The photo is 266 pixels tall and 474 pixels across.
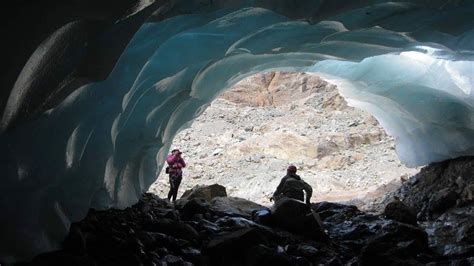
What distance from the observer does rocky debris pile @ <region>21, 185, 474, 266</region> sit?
13.3ft

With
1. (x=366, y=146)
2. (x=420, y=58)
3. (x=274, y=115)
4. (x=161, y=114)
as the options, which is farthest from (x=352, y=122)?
(x=161, y=114)

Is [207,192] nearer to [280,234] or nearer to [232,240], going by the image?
[280,234]

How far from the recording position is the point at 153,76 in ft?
17.5

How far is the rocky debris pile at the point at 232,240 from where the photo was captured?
4.06 meters

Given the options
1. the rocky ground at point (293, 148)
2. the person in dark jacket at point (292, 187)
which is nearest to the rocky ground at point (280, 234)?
the person in dark jacket at point (292, 187)

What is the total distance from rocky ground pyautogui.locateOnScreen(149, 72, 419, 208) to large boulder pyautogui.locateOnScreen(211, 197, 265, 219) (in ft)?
21.3

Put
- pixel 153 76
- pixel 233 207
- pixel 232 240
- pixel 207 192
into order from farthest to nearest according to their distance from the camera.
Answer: pixel 207 192 → pixel 233 207 → pixel 153 76 → pixel 232 240

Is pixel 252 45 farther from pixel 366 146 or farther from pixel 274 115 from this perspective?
pixel 274 115

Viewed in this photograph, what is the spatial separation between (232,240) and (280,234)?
1391 mm

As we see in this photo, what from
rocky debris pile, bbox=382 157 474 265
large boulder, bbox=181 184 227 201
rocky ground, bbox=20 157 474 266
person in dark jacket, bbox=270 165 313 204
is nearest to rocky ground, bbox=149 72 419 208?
rocky debris pile, bbox=382 157 474 265

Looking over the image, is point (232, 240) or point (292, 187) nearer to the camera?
point (232, 240)

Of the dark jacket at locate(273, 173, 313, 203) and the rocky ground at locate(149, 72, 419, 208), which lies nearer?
the dark jacket at locate(273, 173, 313, 203)

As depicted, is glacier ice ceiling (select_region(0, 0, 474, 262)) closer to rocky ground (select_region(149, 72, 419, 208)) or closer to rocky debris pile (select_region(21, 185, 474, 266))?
rocky debris pile (select_region(21, 185, 474, 266))

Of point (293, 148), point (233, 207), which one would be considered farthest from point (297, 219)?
point (293, 148)
